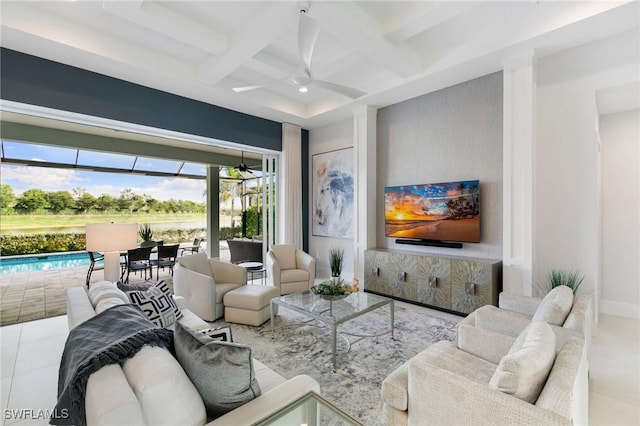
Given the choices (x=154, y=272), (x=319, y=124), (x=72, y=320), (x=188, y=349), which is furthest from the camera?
(x=154, y=272)

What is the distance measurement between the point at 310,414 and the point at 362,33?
3219mm

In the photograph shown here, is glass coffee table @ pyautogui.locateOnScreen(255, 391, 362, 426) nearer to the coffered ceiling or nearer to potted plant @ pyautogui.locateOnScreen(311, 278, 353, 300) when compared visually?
potted plant @ pyautogui.locateOnScreen(311, 278, 353, 300)

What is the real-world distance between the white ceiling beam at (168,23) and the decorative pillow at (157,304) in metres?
2.47

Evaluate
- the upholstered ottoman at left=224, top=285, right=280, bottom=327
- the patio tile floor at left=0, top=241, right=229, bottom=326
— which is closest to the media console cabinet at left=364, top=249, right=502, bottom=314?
the upholstered ottoman at left=224, top=285, right=280, bottom=327

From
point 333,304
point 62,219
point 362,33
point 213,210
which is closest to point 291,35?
point 362,33

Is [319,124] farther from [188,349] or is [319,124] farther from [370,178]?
[188,349]

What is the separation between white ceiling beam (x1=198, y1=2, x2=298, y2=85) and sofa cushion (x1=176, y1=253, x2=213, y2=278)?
92.3 inches

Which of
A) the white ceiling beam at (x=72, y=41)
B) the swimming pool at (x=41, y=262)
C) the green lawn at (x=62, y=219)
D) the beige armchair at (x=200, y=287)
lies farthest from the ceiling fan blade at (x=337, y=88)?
the green lawn at (x=62, y=219)

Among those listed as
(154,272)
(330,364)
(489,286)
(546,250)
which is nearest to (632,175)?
(546,250)

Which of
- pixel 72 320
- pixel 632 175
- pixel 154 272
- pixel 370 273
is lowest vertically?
pixel 154 272

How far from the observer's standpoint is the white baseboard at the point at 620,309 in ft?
11.9

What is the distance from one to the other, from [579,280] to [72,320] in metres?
4.63

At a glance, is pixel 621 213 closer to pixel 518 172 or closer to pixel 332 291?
pixel 518 172

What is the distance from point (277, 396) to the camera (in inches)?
52.9
